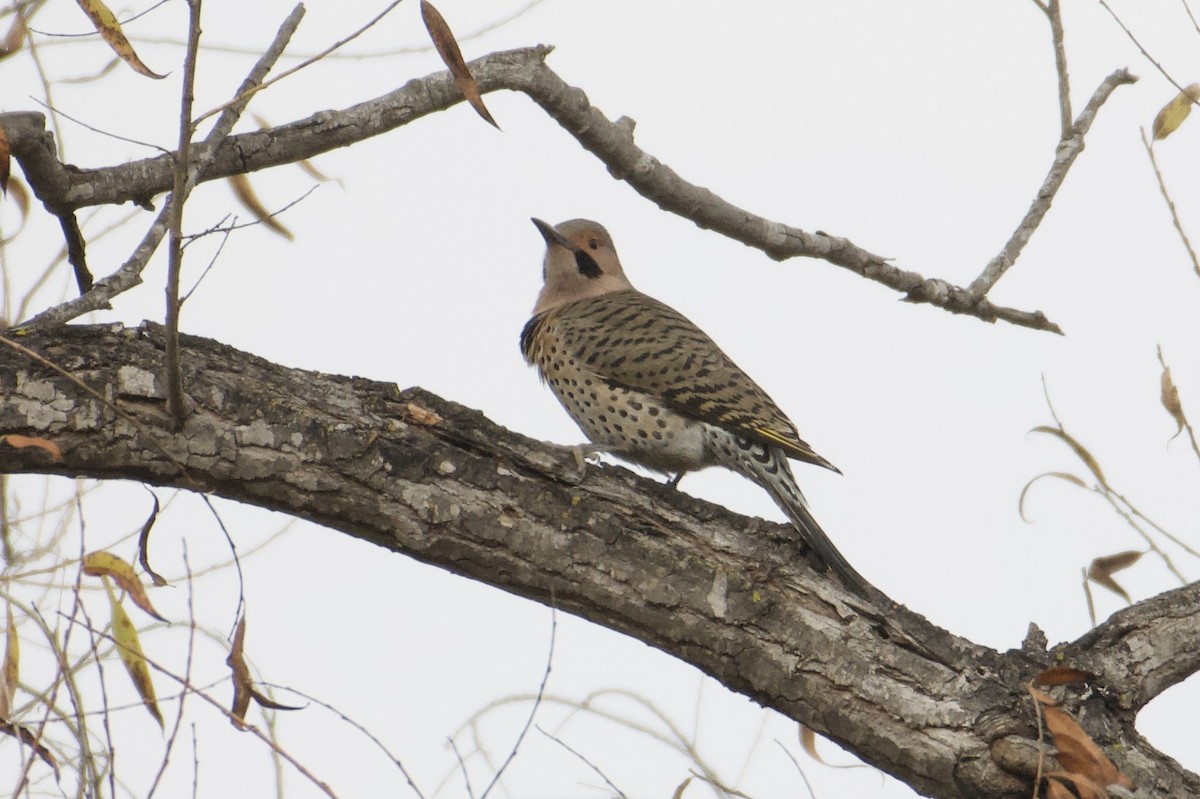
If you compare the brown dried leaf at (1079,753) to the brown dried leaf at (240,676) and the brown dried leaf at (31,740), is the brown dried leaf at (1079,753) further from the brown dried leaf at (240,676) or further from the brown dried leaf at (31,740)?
the brown dried leaf at (31,740)

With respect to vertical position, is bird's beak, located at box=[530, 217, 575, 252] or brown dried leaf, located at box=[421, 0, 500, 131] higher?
bird's beak, located at box=[530, 217, 575, 252]

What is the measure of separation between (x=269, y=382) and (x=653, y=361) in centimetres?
198

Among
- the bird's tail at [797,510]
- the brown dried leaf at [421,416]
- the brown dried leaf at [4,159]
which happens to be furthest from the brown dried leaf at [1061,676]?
the brown dried leaf at [4,159]

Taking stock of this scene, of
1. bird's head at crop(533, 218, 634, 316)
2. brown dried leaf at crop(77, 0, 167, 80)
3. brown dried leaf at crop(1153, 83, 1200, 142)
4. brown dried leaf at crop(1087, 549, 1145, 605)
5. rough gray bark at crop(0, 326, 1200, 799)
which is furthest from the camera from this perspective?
bird's head at crop(533, 218, 634, 316)

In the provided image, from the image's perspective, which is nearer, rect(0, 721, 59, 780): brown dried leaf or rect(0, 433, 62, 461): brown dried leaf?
rect(0, 721, 59, 780): brown dried leaf

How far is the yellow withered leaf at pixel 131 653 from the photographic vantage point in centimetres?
313

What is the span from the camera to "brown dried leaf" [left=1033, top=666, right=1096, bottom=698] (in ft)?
10.4

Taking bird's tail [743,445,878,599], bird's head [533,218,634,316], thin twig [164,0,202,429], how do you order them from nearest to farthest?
1. thin twig [164,0,202,429]
2. bird's tail [743,445,878,599]
3. bird's head [533,218,634,316]

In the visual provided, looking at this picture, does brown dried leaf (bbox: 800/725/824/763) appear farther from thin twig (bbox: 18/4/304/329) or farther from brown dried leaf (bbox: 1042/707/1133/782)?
thin twig (bbox: 18/4/304/329)

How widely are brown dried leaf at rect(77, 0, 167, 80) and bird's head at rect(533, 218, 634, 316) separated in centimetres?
334

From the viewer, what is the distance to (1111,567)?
12.1 ft

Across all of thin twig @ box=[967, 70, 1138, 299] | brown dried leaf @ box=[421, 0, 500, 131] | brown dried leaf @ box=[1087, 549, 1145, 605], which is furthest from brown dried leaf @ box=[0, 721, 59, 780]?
thin twig @ box=[967, 70, 1138, 299]

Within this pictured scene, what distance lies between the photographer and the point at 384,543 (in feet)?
10.6

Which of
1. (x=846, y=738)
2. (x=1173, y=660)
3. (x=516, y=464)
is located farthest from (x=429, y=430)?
(x=1173, y=660)
